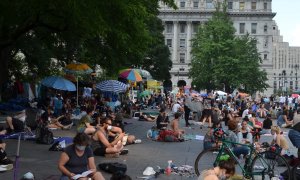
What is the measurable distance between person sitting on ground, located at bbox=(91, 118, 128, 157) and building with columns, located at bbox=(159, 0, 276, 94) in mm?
98865

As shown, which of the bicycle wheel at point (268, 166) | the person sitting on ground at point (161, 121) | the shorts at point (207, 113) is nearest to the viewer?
the bicycle wheel at point (268, 166)

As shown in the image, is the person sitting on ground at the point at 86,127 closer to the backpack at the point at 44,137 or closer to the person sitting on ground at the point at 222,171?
the backpack at the point at 44,137

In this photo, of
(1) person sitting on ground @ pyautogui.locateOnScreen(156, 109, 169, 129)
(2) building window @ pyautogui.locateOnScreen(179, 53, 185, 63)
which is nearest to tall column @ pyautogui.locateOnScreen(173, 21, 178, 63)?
(2) building window @ pyautogui.locateOnScreen(179, 53, 185, 63)

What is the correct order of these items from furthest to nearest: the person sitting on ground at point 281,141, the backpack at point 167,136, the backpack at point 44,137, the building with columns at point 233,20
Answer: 1. the building with columns at point 233,20
2. the backpack at point 167,136
3. the backpack at point 44,137
4. the person sitting on ground at point 281,141

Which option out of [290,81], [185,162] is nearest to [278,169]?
[185,162]

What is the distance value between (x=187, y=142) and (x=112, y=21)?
5.34 metres

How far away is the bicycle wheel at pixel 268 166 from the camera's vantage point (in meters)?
10.4

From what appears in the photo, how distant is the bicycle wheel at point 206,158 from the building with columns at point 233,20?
10227 cm

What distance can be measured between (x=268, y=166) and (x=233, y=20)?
353 ft

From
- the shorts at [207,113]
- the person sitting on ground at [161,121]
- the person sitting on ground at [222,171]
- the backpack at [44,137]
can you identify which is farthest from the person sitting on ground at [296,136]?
the shorts at [207,113]

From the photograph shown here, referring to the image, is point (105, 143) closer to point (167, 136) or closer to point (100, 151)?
point (100, 151)

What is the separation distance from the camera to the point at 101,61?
27016mm

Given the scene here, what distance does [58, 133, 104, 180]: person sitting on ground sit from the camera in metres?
8.32

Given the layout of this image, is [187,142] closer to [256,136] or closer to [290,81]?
[256,136]
